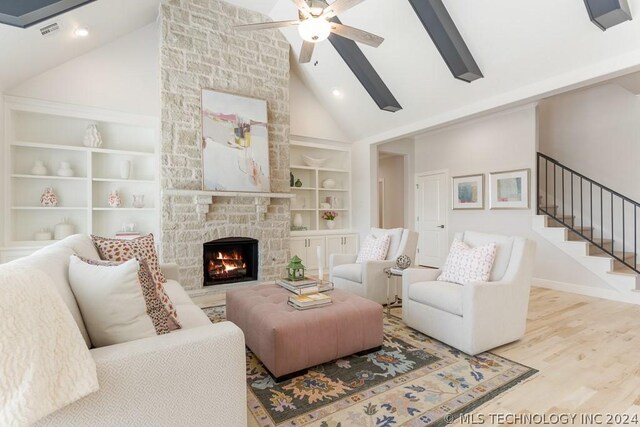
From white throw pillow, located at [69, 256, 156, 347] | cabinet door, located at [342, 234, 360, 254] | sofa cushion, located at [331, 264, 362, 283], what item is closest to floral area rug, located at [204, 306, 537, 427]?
white throw pillow, located at [69, 256, 156, 347]

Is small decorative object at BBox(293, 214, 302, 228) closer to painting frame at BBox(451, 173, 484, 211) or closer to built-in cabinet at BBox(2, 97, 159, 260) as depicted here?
built-in cabinet at BBox(2, 97, 159, 260)

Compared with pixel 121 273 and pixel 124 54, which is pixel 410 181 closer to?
pixel 124 54

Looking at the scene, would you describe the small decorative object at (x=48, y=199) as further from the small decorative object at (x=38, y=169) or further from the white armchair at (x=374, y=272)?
the white armchair at (x=374, y=272)

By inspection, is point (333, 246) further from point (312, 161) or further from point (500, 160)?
point (500, 160)

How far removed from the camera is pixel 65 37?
11.2 ft

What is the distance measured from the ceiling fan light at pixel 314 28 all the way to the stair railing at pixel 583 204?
13.0 ft

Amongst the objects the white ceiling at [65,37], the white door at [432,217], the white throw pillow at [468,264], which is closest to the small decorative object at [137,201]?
the white ceiling at [65,37]

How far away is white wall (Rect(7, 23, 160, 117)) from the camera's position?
3.81 metres

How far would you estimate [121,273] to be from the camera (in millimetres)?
1297

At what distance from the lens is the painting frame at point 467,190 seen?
5.50 meters

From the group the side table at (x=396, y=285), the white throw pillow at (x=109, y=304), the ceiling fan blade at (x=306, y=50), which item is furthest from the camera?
the side table at (x=396, y=285)

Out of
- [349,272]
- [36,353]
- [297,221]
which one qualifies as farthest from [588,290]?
[36,353]

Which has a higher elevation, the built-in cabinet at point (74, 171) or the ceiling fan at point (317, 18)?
the ceiling fan at point (317, 18)

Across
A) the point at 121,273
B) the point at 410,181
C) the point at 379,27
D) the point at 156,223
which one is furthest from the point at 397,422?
the point at 410,181
